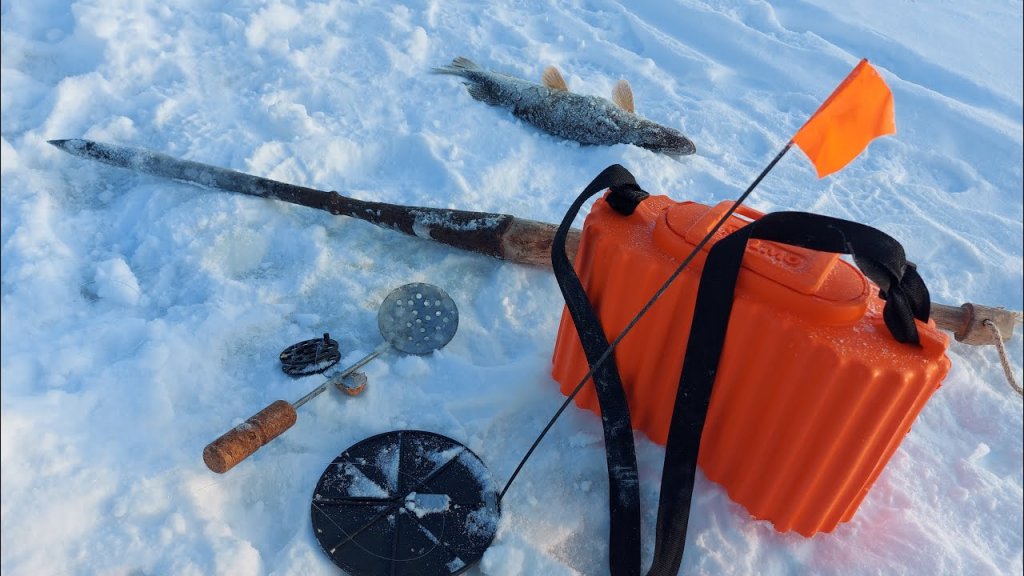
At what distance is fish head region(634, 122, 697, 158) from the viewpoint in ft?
13.4

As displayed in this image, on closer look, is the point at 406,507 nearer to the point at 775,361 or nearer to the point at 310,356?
the point at 310,356

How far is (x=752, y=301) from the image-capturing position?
1776 mm

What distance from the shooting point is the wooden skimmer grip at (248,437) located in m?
1.95

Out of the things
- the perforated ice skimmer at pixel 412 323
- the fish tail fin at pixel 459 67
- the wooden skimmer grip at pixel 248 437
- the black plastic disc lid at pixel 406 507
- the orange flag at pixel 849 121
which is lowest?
the black plastic disc lid at pixel 406 507

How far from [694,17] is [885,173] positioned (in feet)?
7.35

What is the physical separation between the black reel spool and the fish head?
2.45m

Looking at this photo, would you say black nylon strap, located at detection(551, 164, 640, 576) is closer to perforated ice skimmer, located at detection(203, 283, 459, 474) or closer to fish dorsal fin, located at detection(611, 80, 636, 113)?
perforated ice skimmer, located at detection(203, 283, 459, 474)

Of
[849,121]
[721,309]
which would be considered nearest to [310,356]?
[721,309]

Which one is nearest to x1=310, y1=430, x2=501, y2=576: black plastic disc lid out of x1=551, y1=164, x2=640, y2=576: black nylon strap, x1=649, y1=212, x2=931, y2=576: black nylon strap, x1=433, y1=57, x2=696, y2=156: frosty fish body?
x1=551, y1=164, x2=640, y2=576: black nylon strap

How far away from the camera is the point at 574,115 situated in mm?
4207

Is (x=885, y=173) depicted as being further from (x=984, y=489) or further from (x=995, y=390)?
(x=984, y=489)

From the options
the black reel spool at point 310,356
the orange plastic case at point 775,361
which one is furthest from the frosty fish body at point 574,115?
the black reel spool at point 310,356

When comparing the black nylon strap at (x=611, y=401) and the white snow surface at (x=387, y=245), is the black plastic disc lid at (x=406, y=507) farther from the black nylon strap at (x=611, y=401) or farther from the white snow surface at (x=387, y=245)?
the black nylon strap at (x=611, y=401)

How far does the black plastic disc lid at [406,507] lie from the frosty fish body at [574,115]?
253 centimetres
